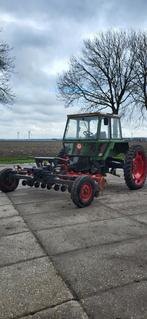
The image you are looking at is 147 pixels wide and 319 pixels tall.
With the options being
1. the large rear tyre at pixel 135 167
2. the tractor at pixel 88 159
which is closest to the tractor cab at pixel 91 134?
the tractor at pixel 88 159

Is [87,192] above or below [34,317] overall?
above

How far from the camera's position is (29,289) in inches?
151

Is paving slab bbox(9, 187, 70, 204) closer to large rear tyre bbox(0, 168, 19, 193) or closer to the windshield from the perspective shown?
large rear tyre bbox(0, 168, 19, 193)

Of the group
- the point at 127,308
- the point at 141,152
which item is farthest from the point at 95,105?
the point at 127,308

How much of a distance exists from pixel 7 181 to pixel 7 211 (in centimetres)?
256

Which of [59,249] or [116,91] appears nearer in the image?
[59,249]

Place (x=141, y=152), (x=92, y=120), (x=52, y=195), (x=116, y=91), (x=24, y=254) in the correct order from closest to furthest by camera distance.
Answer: (x=24, y=254) → (x=52, y=195) → (x=92, y=120) → (x=141, y=152) → (x=116, y=91)

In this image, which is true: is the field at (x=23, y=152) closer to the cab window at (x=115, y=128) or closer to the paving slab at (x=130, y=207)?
the cab window at (x=115, y=128)

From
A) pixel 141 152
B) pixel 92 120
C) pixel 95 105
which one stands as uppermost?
pixel 95 105

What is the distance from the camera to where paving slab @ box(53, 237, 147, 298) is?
393 cm

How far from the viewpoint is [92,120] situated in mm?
10523

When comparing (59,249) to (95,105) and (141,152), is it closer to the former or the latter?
(141,152)

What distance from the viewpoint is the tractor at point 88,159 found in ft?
30.9

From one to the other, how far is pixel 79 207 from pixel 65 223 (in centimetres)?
135
